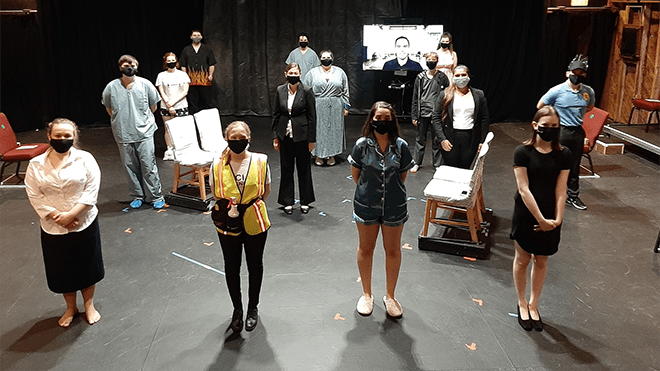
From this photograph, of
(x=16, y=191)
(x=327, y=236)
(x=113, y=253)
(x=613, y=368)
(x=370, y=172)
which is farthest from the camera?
(x=16, y=191)

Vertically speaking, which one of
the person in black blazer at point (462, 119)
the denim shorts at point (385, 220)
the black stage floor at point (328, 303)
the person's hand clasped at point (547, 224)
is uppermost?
the person in black blazer at point (462, 119)

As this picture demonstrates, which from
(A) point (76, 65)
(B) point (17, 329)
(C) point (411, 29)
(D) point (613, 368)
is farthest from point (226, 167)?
(A) point (76, 65)

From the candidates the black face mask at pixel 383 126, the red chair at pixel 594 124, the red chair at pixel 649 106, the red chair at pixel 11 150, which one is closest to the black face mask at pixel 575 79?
the red chair at pixel 594 124

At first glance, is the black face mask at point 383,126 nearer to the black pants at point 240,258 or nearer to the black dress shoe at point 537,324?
the black pants at point 240,258

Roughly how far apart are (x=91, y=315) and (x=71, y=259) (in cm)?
46

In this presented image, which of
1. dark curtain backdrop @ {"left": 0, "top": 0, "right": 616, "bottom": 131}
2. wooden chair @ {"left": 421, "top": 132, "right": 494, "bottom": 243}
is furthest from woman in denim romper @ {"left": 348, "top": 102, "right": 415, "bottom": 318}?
dark curtain backdrop @ {"left": 0, "top": 0, "right": 616, "bottom": 131}

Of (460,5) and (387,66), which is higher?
(460,5)

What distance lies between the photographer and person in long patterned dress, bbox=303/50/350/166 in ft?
23.6

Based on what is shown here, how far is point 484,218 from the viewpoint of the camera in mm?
5621

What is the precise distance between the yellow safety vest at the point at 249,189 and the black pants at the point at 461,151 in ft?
7.77

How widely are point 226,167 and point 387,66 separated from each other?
271 inches

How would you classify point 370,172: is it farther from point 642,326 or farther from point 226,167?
point 642,326

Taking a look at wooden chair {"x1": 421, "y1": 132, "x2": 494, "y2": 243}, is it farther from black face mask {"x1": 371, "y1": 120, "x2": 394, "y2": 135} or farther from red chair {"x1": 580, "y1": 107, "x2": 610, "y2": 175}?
red chair {"x1": 580, "y1": 107, "x2": 610, "y2": 175}

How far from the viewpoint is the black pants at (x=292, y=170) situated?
5.75m
